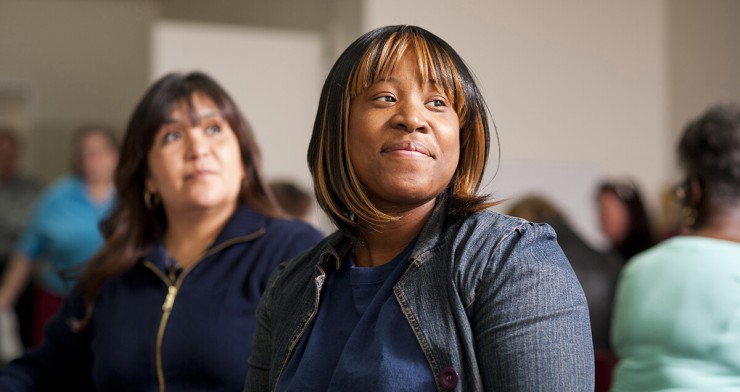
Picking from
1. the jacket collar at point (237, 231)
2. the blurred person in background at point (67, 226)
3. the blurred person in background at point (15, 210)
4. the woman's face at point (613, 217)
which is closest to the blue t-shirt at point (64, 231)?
the blurred person in background at point (67, 226)

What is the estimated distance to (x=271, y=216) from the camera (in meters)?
2.03

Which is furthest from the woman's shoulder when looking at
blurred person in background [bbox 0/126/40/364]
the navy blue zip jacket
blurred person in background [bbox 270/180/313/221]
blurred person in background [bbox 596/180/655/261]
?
blurred person in background [bbox 0/126/40/364]

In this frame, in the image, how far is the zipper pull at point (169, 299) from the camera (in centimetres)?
191

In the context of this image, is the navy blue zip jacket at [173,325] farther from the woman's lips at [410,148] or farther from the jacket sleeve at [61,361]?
the woman's lips at [410,148]

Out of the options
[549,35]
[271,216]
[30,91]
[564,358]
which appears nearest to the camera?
[564,358]

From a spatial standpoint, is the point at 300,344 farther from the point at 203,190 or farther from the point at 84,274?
the point at 84,274

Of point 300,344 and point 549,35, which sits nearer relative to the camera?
point 300,344

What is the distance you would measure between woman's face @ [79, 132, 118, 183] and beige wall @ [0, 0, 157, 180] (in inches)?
84.9

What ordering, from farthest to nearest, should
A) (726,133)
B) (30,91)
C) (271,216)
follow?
(30,91)
(271,216)
(726,133)

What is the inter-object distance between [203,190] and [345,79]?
2.67 feet

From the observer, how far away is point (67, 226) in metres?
4.41

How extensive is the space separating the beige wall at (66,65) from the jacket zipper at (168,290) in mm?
5199

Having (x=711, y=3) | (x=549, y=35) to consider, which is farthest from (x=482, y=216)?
(x=711, y=3)

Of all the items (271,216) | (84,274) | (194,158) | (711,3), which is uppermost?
(711,3)
